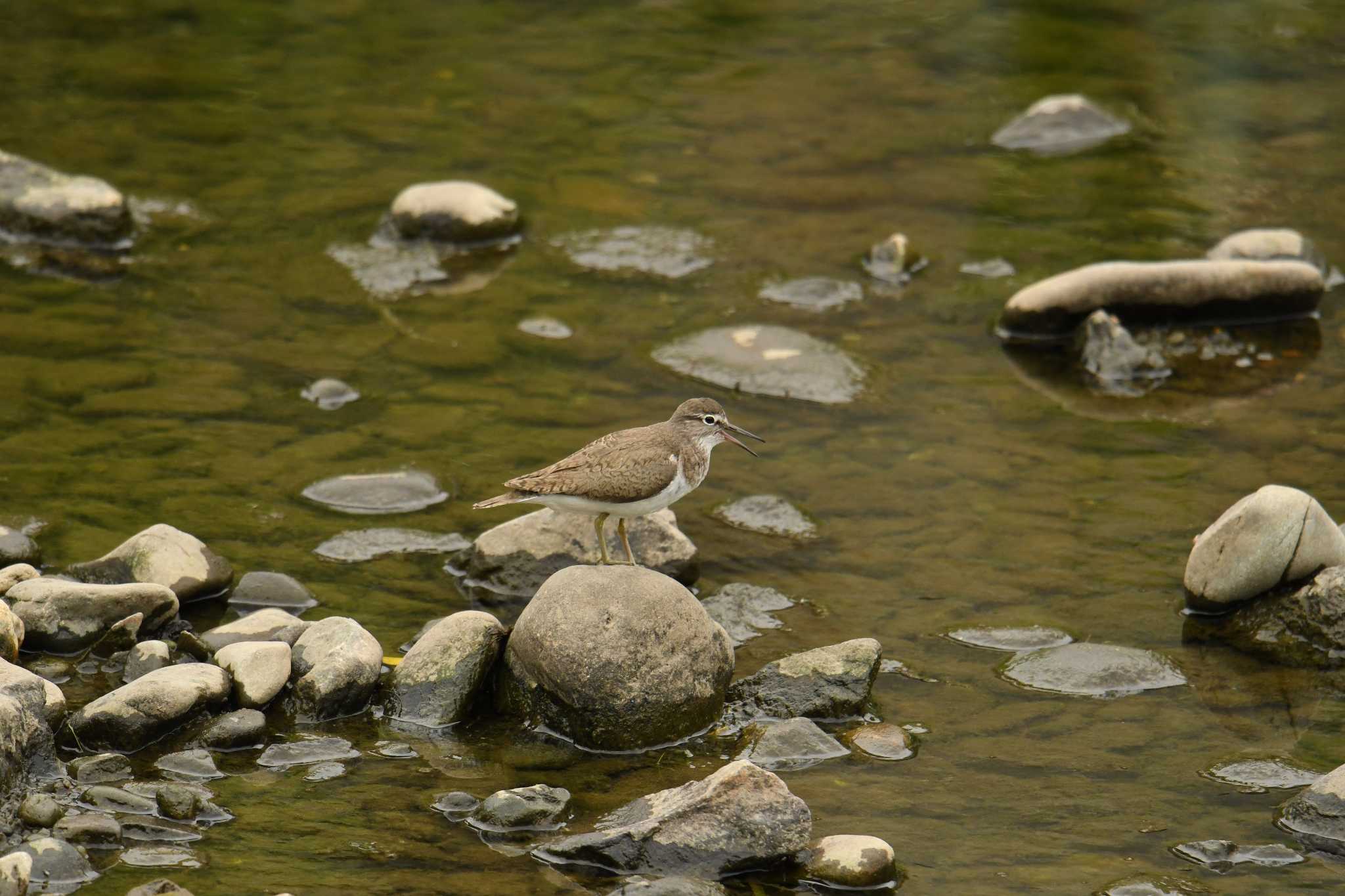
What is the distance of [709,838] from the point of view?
22.2ft

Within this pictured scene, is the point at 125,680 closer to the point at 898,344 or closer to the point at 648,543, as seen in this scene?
the point at 648,543

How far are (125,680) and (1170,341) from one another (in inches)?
327

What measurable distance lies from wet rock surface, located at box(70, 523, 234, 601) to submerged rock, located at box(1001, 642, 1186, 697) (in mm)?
4404

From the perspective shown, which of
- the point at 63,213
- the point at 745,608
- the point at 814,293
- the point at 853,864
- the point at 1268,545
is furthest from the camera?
the point at 63,213

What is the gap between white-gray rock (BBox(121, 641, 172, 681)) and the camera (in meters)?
8.02

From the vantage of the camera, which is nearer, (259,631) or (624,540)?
(259,631)

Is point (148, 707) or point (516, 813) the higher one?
point (148, 707)

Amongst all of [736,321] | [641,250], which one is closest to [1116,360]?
[736,321]

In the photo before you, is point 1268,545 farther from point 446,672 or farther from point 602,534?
point 446,672

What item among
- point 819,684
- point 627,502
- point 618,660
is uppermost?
point 627,502

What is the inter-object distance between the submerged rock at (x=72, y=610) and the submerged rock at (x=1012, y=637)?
439cm

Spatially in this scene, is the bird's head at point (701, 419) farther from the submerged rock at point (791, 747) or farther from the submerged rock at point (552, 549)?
the submerged rock at point (791, 747)

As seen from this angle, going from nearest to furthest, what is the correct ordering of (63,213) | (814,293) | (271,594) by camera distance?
A: (271,594) < (814,293) < (63,213)

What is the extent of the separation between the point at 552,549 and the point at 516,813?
2.47m
